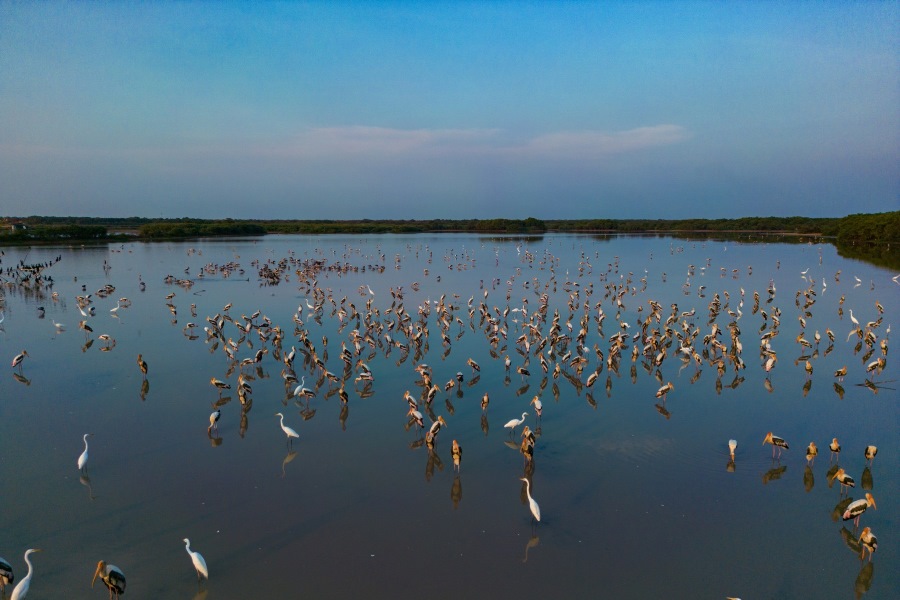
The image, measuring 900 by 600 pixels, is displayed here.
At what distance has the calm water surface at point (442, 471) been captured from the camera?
5773mm

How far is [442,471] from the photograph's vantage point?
25.9 feet

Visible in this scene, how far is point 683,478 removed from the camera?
768 centimetres

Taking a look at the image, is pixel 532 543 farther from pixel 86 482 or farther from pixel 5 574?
pixel 86 482

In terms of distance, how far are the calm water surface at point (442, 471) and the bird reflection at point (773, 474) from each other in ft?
0.10

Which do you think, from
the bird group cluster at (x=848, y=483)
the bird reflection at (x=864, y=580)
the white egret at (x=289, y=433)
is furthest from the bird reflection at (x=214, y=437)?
the bird reflection at (x=864, y=580)

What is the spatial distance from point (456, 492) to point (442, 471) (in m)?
0.62

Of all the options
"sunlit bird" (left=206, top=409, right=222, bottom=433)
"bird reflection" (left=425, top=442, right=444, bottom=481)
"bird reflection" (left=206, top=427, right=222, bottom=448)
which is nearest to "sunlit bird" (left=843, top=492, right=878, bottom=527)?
"bird reflection" (left=425, top=442, right=444, bottom=481)

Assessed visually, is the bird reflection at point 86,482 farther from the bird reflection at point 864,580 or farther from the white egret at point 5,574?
the bird reflection at point 864,580

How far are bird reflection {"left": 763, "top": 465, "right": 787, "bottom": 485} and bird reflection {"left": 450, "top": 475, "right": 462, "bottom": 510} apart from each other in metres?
4.21

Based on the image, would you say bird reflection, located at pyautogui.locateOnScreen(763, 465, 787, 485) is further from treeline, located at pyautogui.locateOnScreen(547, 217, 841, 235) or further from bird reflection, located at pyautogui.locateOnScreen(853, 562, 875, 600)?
treeline, located at pyautogui.locateOnScreen(547, 217, 841, 235)

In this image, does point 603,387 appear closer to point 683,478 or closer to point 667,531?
point 683,478

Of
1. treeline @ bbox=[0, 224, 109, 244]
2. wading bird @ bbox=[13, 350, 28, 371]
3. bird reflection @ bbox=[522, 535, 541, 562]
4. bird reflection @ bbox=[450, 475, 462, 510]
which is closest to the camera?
bird reflection @ bbox=[522, 535, 541, 562]

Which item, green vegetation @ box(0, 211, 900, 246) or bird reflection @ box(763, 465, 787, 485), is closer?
bird reflection @ box(763, 465, 787, 485)

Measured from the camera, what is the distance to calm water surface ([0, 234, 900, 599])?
5.77m
